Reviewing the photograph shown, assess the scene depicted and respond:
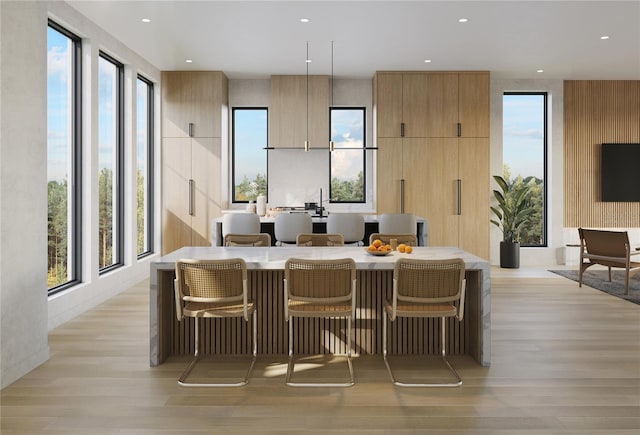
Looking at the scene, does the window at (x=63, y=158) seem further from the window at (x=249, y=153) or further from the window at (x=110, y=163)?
the window at (x=249, y=153)

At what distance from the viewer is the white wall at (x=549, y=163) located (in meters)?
8.80

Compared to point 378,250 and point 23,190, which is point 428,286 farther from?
point 23,190

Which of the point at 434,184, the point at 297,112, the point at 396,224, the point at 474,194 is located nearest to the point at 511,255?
the point at 474,194

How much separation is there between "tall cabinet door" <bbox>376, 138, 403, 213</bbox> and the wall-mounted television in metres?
3.57

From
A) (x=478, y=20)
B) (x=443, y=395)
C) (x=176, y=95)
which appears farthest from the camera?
(x=176, y=95)

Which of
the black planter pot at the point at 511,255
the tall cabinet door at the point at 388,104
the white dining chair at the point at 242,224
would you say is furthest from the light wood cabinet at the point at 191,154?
the black planter pot at the point at 511,255

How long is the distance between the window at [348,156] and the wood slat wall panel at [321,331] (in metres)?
5.06

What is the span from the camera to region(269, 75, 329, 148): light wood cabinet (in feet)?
27.3

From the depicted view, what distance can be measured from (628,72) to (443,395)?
24.3 feet

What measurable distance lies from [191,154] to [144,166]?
77 centimetres

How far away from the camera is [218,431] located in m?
2.64

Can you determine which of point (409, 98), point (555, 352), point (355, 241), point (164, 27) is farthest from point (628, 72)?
point (164, 27)

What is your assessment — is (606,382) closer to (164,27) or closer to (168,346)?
(168,346)

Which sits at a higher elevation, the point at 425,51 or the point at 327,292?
the point at 425,51
